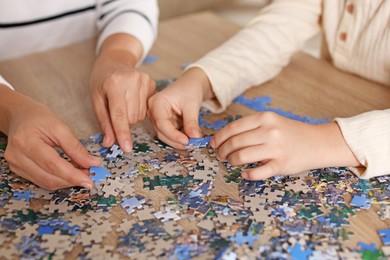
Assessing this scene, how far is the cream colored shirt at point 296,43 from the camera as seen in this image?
4.06ft

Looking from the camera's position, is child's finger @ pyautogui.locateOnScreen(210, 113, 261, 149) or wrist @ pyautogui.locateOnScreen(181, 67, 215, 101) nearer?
child's finger @ pyautogui.locateOnScreen(210, 113, 261, 149)

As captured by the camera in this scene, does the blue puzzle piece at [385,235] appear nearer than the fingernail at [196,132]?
Yes

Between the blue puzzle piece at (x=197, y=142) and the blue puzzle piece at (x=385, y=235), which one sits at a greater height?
the blue puzzle piece at (x=197, y=142)

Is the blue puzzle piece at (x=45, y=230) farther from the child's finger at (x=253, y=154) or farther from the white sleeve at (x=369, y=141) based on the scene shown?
the white sleeve at (x=369, y=141)

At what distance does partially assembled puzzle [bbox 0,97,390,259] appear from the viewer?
81cm

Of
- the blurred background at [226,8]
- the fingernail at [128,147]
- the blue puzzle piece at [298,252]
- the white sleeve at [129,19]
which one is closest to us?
the blue puzzle piece at [298,252]

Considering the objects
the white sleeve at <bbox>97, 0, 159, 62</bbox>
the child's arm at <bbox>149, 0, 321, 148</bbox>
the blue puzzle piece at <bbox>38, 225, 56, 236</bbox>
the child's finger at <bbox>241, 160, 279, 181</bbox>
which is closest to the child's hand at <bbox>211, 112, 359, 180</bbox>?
the child's finger at <bbox>241, 160, 279, 181</bbox>

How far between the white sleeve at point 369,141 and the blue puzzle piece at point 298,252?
0.24m

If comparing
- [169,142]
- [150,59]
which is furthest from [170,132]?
[150,59]

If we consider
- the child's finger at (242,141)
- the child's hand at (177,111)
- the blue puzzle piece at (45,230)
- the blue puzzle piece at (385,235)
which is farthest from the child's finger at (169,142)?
the blue puzzle piece at (385,235)

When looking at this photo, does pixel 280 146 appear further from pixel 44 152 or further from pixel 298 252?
pixel 44 152

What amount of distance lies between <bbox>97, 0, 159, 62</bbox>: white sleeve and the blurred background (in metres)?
1.29

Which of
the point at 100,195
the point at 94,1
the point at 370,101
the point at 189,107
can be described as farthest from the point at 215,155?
the point at 94,1

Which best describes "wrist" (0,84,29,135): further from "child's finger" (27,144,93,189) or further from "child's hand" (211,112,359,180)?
"child's hand" (211,112,359,180)
